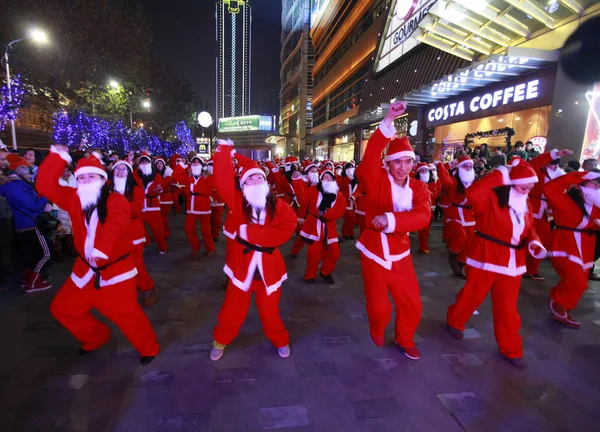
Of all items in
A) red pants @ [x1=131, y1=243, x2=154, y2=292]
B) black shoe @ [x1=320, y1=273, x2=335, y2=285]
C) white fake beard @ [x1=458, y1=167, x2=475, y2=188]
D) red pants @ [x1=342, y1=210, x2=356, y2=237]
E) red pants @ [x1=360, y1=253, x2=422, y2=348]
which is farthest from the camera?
red pants @ [x1=342, y1=210, x2=356, y2=237]

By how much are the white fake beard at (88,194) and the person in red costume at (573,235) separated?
5.14m

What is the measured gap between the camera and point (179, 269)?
5992 millimetres

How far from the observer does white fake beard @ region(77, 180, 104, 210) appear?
287 cm

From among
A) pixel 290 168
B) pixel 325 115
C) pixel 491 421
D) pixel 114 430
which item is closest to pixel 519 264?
pixel 491 421

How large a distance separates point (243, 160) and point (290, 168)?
21.3 ft

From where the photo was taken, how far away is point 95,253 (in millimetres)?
2771

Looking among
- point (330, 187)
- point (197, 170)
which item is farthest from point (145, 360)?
point (197, 170)

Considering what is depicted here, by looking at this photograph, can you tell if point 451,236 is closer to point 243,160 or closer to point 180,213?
point 243,160

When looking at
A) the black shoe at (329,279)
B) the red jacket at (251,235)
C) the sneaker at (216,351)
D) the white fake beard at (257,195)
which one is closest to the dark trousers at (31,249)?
the sneaker at (216,351)

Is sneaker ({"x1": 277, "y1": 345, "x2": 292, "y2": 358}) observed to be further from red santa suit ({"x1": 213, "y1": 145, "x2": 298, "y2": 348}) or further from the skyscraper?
the skyscraper

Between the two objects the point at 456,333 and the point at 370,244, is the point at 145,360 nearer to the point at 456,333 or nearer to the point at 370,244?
the point at 370,244

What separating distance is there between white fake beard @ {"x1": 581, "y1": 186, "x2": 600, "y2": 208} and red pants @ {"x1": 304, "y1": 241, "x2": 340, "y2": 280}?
327cm

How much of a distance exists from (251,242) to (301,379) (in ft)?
4.39

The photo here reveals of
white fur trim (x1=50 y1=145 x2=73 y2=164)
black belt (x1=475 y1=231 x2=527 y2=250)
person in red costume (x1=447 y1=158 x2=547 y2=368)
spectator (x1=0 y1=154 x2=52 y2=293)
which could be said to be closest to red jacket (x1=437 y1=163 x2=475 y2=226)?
person in red costume (x1=447 y1=158 x2=547 y2=368)
